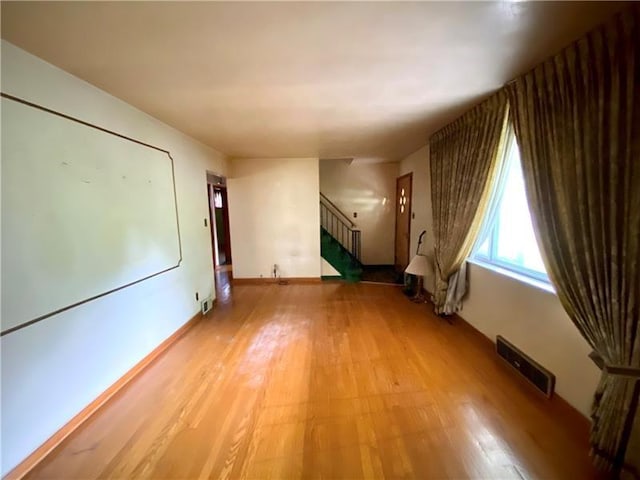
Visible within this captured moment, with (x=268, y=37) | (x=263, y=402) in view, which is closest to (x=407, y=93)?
(x=268, y=37)

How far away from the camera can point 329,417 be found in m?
1.84

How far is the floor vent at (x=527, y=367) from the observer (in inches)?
76.1

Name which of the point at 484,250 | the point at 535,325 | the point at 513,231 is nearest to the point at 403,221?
the point at 484,250

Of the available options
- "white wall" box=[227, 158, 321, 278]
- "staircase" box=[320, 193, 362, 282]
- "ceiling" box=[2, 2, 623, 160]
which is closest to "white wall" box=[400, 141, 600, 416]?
"ceiling" box=[2, 2, 623, 160]

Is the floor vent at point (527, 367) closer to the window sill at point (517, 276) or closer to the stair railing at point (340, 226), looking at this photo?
the window sill at point (517, 276)

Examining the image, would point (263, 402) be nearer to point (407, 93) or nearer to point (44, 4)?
point (44, 4)

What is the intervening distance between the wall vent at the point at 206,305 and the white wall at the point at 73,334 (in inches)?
21.4

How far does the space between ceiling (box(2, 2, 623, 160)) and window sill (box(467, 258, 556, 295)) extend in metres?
1.62

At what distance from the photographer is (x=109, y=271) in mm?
2127

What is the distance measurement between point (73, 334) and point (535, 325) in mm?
3486

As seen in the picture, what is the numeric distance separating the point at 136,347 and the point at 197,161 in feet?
8.21

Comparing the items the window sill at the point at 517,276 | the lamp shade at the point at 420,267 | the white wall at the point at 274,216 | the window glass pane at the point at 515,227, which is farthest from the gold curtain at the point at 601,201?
the white wall at the point at 274,216

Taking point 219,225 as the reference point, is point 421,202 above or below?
above

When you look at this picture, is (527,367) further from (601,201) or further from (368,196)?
(368,196)
